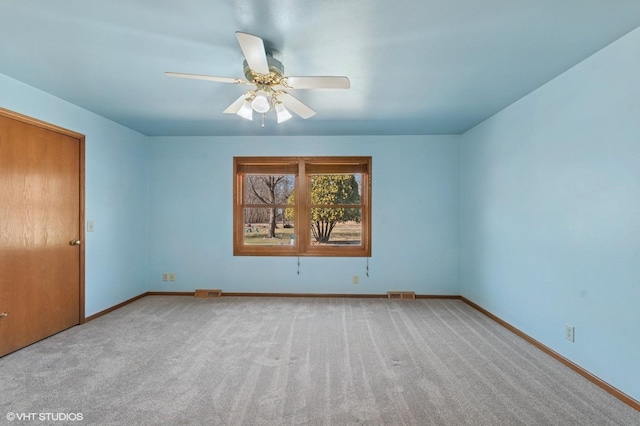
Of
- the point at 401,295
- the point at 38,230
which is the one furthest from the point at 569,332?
the point at 38,230

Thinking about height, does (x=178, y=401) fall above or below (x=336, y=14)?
below

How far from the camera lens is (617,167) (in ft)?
6.86

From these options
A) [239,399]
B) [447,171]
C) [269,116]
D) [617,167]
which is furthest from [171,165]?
[617,167]

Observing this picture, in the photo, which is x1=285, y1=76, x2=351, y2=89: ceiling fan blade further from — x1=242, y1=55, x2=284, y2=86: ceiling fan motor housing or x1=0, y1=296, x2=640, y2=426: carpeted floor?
x1=0, y1=296, x2=640, y2=426: carpeted floor

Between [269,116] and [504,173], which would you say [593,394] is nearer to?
[504,173]

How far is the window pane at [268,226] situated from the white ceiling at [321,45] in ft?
6.29

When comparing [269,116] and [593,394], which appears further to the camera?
[269,116]

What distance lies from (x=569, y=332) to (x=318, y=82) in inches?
112

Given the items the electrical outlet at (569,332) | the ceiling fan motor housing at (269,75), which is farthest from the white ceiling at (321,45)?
the electrical outlet at (569,332)

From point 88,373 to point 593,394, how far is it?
12.3ft

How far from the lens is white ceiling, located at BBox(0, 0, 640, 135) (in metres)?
1.71

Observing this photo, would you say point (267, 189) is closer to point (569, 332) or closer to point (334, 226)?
point (334, 226)

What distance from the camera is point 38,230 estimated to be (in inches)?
116

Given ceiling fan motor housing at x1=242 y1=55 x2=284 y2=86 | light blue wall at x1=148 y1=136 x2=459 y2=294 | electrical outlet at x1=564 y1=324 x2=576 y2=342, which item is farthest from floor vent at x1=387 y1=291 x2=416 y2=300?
ceiling fan motor housing at x1=242 y1=55 x2=284 y2=86
